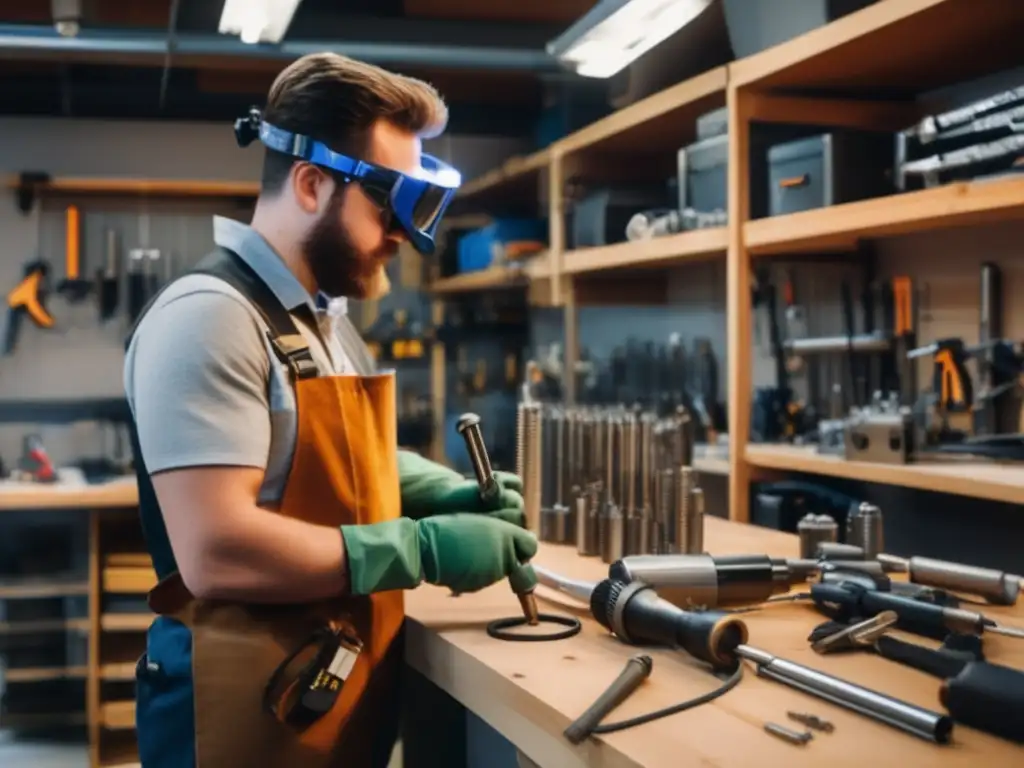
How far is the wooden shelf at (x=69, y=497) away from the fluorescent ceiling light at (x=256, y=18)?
1535 mm

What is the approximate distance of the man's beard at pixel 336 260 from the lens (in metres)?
1.52

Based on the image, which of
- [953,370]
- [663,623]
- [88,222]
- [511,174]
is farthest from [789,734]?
[88,222]

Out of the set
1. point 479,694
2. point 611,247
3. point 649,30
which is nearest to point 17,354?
point 611,247

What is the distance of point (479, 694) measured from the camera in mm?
1266

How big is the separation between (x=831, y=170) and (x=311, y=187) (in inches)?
54.5

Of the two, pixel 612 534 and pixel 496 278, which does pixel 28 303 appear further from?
pixel 612 534

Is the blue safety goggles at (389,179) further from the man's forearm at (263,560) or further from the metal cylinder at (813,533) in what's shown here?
the metal cylinder at (813,533)

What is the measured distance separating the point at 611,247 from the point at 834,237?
3.08ft

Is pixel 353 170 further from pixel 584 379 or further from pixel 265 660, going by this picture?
pixel 584 379

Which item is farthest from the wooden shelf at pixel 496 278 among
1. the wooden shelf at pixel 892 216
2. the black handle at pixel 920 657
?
the black handle at pixel 920 657

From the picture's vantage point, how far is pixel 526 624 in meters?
1.44

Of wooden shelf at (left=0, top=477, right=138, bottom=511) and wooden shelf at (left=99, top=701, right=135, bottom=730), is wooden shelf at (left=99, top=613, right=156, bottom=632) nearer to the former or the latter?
wooden shelf at (left=99, top=701, right=135, bottom=730)

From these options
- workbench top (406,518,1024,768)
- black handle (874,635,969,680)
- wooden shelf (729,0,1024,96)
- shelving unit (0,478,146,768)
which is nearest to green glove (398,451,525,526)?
workbench top (406,518,1024,768)

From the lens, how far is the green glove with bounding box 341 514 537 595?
1.32 m
